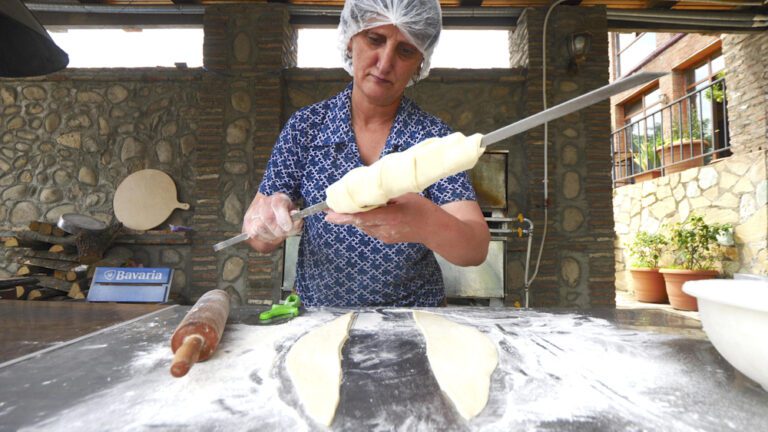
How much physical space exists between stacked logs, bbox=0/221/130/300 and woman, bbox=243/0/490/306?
8.61 ft

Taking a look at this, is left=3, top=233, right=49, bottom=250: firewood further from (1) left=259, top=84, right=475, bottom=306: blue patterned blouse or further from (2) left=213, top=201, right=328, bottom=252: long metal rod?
(2) left=213, top=201, right=328, bottom=252: long metal rod

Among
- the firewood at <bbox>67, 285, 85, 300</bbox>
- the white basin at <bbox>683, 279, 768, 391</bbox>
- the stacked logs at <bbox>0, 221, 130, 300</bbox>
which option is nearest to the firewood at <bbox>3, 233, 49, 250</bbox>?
the stacked logs at <bbox>0, 221, 130, 300</bbox>

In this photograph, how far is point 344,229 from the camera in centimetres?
143

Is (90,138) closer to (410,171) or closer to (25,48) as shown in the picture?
(25,48)

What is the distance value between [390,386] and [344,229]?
78 centimetres

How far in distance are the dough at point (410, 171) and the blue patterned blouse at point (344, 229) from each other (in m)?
0.48

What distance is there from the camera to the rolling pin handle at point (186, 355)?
669 mm

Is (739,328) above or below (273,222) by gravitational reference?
below

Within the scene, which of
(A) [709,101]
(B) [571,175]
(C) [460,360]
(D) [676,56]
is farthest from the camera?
(D) [676,56]

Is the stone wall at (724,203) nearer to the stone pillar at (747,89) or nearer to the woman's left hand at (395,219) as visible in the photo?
the stone pillar at (747,89)

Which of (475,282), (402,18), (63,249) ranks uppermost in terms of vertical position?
(402,18)

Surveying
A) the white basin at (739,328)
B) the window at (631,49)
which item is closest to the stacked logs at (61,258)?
the white basin at (739,328)

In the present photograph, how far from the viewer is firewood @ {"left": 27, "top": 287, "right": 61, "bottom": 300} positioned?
3241 mm

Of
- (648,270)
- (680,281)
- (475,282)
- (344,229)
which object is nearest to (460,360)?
(344,229)
